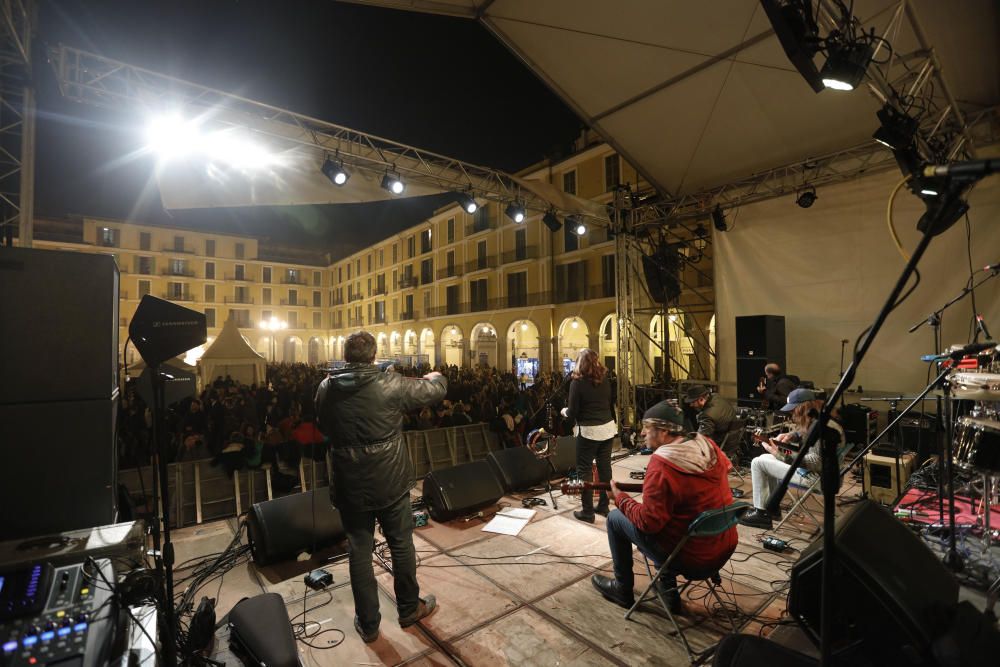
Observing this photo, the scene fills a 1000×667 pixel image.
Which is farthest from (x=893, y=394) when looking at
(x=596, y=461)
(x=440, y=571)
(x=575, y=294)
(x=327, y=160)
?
(x=575, y=294)

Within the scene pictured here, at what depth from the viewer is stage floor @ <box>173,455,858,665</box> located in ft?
8.50

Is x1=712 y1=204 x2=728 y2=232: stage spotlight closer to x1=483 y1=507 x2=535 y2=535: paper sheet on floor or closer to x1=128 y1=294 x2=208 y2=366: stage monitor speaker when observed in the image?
x1=483 y1=507 x2=535 y2=535: paper sheet on floor

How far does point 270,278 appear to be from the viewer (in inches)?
1582

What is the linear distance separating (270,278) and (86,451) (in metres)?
42.9

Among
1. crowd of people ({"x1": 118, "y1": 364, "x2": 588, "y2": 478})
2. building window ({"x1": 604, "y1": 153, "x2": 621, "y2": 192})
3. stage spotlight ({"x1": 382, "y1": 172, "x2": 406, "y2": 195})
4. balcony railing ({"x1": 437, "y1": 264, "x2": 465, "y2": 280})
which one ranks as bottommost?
crowd of people ({"x1": 118, "y1": 364, "x2": 588, "y2": 478})

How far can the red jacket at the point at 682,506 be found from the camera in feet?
8.51

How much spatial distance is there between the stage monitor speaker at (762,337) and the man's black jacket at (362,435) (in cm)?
668

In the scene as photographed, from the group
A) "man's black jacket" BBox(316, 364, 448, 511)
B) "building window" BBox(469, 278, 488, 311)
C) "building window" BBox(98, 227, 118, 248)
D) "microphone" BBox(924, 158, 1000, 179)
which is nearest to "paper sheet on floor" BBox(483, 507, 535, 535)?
"man's black jacket" BBox(316, 364, 448, 511)

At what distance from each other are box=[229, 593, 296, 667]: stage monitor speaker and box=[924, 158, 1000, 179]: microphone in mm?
2882

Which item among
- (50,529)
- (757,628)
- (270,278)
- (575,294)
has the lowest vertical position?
(757,628)

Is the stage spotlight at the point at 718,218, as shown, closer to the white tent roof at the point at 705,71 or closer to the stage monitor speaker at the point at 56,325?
the white tent roof at the point at 705,71

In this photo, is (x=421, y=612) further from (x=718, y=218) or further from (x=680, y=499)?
(x=718, y=218)

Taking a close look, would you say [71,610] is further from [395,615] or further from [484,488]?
[484,488]

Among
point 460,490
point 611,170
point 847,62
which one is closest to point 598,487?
point 460,490
